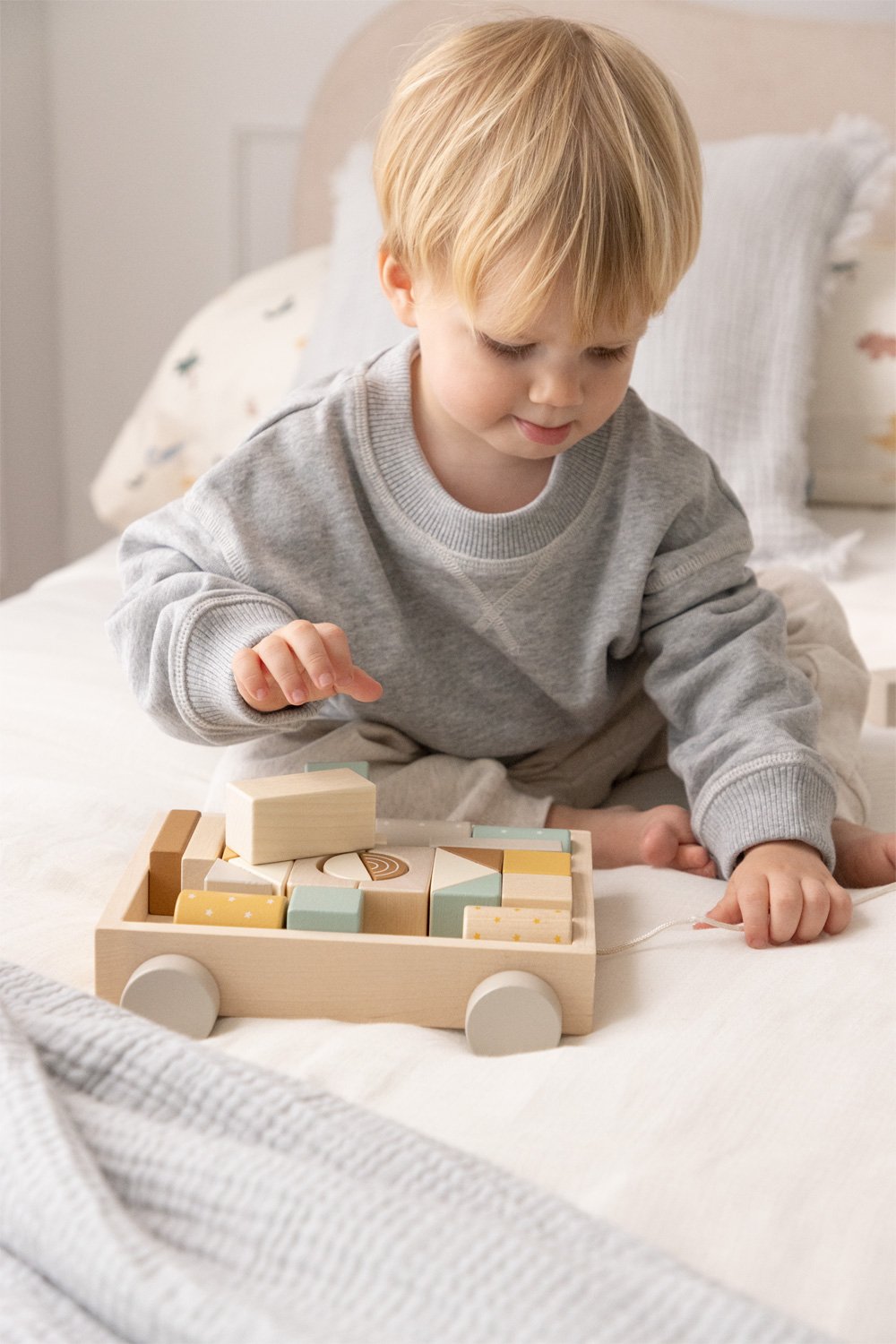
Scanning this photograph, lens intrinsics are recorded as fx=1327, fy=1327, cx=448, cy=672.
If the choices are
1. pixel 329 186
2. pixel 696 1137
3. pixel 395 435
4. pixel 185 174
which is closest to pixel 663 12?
pixel 329 186

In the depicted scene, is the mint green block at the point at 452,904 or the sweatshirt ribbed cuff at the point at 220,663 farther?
the sweatshirt ribbed cuff at the point at 220,663

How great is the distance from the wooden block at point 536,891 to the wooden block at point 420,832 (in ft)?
0.21

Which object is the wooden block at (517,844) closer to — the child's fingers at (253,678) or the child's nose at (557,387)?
the child's fingers at (253,678)

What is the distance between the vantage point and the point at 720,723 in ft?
2.98

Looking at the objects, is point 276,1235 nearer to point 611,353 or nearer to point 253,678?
point 253,678

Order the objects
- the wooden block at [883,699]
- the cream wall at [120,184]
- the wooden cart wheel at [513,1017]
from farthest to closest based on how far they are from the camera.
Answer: the cream wall at [120,184]
the wooden block at [883,699]
the wooden cart wheel at [513,1017]

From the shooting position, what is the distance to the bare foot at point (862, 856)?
0.85m

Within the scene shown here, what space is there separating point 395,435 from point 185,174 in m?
1.45

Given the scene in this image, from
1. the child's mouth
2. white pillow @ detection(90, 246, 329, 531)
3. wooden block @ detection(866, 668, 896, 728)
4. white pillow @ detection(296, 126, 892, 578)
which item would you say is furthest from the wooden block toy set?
white pillow @ detection(90, 246, 329, 531)

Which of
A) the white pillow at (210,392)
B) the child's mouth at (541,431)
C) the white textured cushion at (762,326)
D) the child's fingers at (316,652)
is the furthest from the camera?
the white pillow at (210,392)

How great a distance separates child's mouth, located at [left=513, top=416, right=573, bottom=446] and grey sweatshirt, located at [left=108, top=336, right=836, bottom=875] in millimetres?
87

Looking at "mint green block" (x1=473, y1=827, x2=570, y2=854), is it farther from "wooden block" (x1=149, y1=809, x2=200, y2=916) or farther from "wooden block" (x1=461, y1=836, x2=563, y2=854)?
"wooden block" (x1=149, y1=809, x2=200, y2=916)

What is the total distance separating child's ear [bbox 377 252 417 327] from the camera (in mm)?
918

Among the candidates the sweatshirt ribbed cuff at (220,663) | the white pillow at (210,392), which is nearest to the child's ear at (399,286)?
the sweatshirt ribbed cuff at (220,663)
